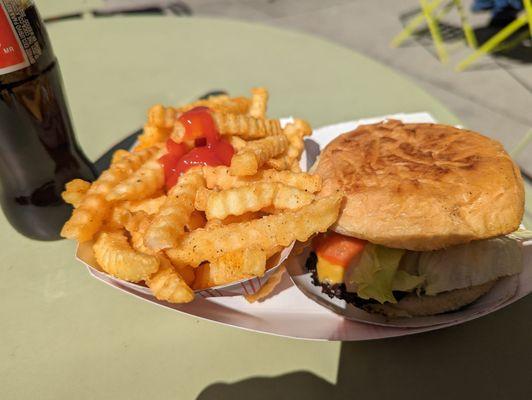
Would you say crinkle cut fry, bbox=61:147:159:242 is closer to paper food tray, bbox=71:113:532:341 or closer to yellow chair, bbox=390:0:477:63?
paper food tray, bbox=71:113:532:341

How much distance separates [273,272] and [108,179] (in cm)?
65

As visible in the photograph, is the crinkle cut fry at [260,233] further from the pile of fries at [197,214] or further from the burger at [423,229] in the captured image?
the burger at [423,229]

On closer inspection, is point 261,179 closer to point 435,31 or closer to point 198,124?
point 198,124

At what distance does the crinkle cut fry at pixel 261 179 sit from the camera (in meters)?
1.46

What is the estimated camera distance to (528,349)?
1.29 meters

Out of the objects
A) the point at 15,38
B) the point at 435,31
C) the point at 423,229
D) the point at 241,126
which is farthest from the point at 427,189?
the point at 435,31

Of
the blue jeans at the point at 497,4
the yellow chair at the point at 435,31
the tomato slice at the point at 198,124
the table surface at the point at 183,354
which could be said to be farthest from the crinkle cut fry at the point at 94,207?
the blue jeans at the point at 497,4

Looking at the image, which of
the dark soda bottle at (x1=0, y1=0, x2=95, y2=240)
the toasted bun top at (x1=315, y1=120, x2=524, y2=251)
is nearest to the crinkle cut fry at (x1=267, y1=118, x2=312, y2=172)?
the toasted bun top at (x1=315, y1=120, x2=524, y2=251)

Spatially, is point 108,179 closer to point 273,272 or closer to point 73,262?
point 73,262

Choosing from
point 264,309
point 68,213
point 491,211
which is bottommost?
point 264,309

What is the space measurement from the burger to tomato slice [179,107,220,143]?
1.53ft

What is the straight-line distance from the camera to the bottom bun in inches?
56.8

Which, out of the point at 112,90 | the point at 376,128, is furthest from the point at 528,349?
the point at 112,90

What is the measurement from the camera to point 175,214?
4.29 feet
